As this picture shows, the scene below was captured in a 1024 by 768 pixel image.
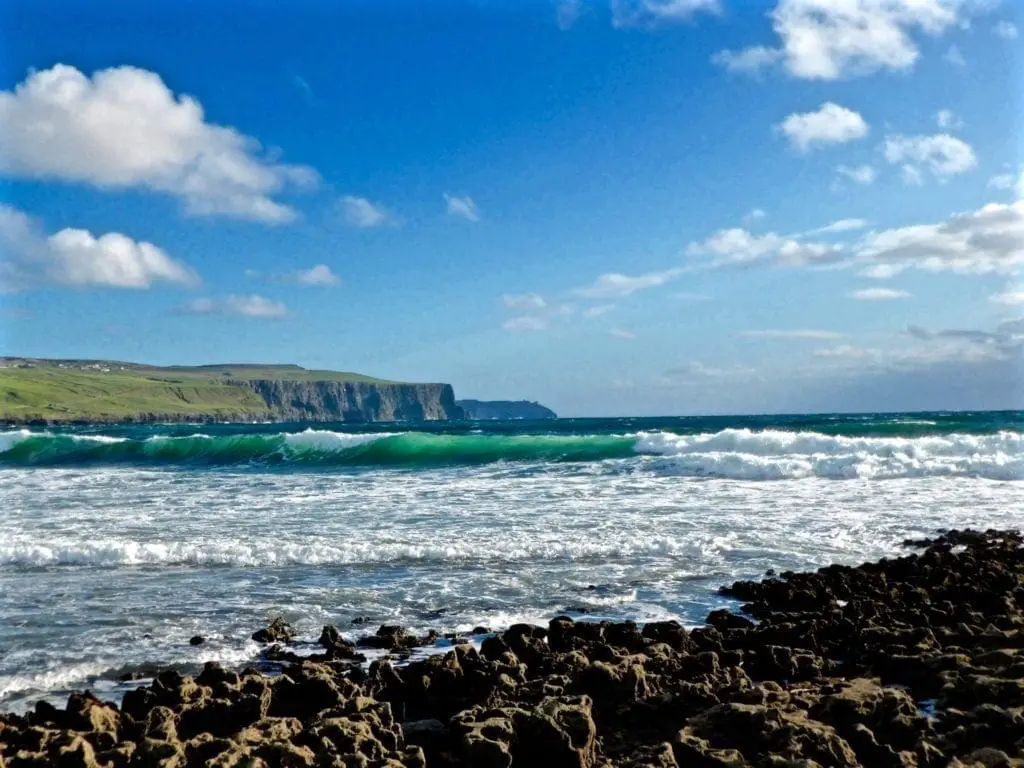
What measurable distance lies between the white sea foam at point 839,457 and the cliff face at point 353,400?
537ft

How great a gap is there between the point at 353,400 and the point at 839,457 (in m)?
178

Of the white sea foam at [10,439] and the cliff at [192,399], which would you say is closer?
the white sea foam at [10,439]

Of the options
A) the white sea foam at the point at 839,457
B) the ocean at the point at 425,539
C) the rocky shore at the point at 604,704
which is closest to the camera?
the rocky shore at the point at 604,704

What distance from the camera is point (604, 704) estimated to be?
621 centimetres

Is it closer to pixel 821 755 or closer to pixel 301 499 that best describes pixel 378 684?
pixel 821 755

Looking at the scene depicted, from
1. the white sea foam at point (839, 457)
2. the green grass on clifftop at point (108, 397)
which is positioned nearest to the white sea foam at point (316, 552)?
the white sea foam at point (839, 457)

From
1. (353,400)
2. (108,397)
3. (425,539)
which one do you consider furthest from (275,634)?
(353,400)

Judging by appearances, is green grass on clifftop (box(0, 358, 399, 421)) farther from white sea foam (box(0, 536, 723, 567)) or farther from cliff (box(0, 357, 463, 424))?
white sea foam (box(0, 536, 723, 567))

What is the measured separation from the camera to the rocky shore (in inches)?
198

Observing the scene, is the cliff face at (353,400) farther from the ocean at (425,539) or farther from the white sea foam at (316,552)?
the white sea foam at (316,552)

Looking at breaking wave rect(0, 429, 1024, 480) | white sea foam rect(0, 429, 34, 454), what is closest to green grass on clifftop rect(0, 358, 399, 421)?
white sea foam rect(0, 429, 34, 454)

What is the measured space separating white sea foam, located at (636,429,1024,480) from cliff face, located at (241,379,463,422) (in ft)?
537

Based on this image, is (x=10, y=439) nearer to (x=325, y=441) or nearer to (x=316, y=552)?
(x=325, y=441)

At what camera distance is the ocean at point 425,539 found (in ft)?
29.9
